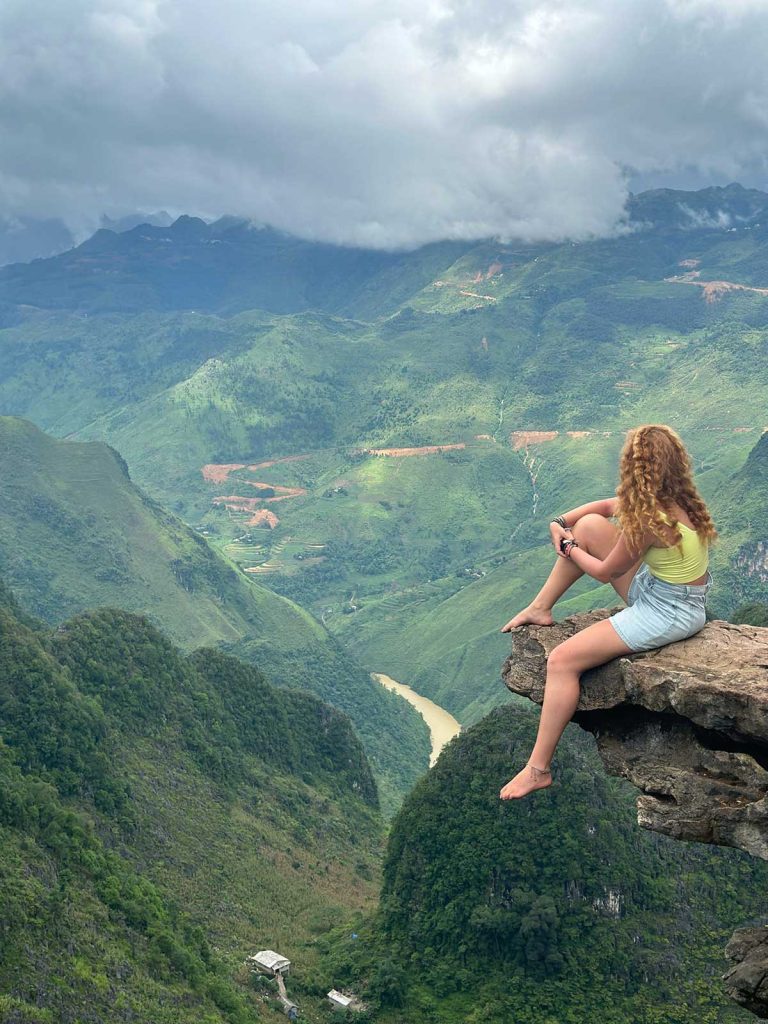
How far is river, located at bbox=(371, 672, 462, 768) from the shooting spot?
132250 millimetres

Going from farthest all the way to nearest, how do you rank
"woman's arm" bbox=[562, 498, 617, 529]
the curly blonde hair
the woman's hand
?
the woman's hand
"woman's arm" bbox=[562, 498, 617, 529]
the curly blonde hair

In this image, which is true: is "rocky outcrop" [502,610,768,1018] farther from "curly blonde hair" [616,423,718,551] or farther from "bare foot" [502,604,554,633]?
"curly blonde hair" [616,423,718,551]

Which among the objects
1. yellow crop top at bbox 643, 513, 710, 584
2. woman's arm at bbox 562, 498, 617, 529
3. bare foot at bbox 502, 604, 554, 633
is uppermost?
woman's arm at bbox 562, 498, 617, 529

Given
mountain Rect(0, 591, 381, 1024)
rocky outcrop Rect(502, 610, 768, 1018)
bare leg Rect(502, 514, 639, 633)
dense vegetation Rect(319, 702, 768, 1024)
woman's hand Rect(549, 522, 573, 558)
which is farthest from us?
dense vegetation Rect(319, 702, 768, 1024)

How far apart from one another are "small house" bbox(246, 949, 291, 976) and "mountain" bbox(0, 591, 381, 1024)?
2.48ft

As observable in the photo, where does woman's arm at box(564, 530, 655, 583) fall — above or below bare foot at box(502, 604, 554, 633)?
above

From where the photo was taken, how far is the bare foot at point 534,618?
17.4 metres

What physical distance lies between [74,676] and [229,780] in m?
12.8

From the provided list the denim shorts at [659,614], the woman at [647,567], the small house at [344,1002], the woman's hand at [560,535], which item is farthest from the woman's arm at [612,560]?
the small house at [344,1002]

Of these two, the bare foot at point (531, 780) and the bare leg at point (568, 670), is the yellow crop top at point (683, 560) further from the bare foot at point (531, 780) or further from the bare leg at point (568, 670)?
the bare foot at point (531, 780)

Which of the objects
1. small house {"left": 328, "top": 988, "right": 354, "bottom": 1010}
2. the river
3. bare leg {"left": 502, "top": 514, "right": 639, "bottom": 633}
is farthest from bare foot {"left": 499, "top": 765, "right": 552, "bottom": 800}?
the river

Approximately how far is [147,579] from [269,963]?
109398 mm

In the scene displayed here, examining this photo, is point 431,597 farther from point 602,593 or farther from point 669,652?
point 669,652

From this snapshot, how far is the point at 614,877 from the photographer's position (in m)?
46.2
